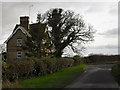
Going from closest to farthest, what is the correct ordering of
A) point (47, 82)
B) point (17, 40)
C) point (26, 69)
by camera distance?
1. point (47, 82)
2. point (26, 69)
3. point (17, 40)

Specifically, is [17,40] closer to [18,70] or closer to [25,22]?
[25,22]

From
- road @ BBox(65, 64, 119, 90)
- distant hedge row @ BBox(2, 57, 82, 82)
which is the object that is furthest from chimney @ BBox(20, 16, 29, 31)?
road @ BBox(65, 64, 119, 90)

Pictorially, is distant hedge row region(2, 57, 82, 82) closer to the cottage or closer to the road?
the road

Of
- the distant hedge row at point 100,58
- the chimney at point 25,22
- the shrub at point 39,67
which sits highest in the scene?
the chimney at point 25,22

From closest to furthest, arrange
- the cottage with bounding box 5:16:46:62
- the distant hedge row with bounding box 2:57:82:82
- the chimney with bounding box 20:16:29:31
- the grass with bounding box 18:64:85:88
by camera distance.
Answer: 1. the grass with bounding box 18:64:85:88
2. the distant hedge row with bounding box 2:57:82:82
3. the cottage with bounding box 5:16:46:62
4. the chimney with bounding box 20:16:29:31

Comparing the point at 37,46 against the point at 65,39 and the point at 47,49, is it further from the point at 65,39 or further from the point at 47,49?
the point at 65,39

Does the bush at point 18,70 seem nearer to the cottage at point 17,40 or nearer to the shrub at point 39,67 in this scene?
the shrub at point 39,67

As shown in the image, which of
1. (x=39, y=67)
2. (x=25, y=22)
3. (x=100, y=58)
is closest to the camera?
(x=39, y=67)

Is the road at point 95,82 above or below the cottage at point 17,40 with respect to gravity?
below

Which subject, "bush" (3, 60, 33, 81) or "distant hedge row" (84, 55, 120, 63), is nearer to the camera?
"bush" (3, 60, 33, 81)

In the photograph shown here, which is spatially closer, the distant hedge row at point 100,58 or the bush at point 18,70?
the bush at point 18,70

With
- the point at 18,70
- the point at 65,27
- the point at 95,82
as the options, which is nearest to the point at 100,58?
the point at 65,27

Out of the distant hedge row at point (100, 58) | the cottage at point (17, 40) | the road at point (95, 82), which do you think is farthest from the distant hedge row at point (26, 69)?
the distant hedge row at point (100, 58)

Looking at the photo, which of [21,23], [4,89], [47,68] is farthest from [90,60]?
[4,89]
